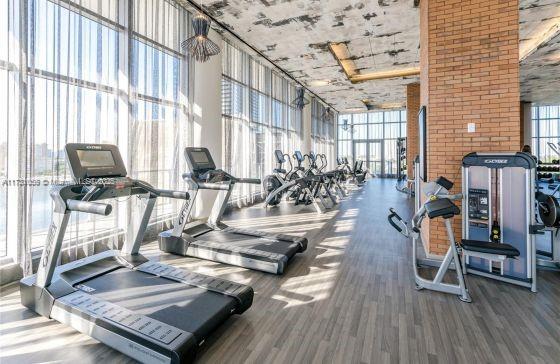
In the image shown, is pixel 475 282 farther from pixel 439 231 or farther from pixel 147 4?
pixel 147 4

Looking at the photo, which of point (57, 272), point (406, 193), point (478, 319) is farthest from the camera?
point (406, 193)

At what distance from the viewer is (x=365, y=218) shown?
21.1ft

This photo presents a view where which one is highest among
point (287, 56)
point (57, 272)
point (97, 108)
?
point (287, 56)

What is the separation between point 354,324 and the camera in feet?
7.78

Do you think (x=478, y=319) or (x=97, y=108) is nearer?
(x=478, y=319)

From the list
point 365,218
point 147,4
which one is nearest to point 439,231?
point 365,218

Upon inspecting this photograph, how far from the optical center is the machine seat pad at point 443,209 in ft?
8.89

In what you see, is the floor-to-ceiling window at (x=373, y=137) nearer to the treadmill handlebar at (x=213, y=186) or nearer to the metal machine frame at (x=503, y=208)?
the treadmill handlebar at (x=213, y=186)

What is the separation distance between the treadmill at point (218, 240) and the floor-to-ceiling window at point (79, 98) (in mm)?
827

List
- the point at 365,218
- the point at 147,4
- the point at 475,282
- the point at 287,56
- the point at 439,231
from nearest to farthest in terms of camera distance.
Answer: the point at 475,282 < the point at 439,231 < the point at 147,4 < the point at 365,218 < the point at 287,56

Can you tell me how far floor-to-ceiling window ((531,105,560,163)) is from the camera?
15.5 m

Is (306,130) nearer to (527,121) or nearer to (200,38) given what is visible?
(200,38)

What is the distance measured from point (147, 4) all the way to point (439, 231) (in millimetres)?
5342

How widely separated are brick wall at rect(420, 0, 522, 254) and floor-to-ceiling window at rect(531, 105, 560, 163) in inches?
627
